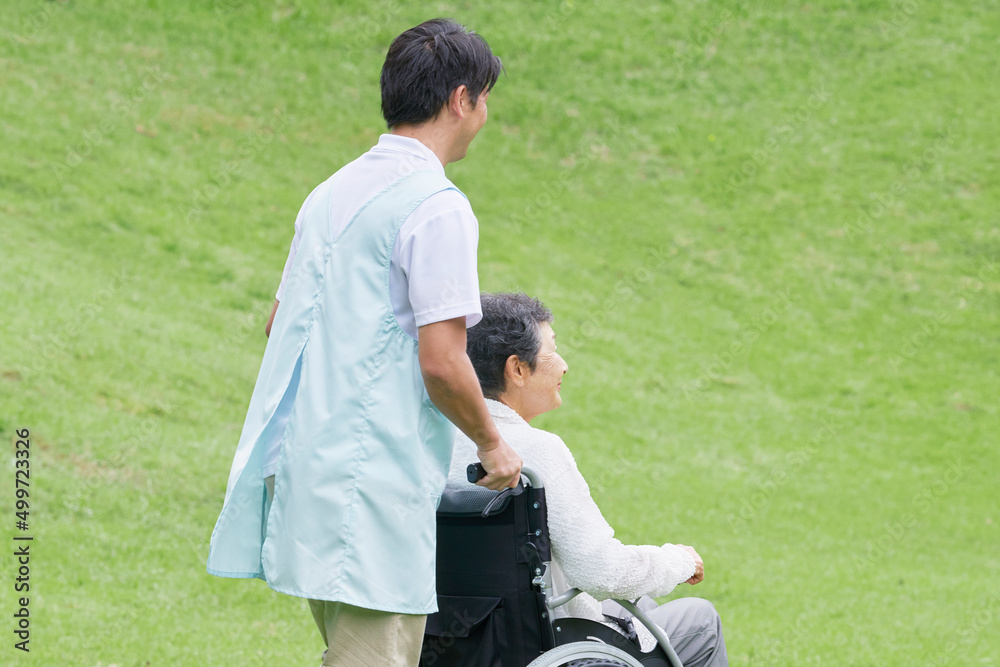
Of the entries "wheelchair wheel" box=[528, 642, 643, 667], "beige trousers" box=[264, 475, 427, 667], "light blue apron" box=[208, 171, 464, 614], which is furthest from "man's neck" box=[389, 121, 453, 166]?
"wheelchair wheel" box=[528, 642, 643, 667]

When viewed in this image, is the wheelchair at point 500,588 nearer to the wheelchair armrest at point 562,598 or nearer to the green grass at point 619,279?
the wheelchair armrest at point 562,598

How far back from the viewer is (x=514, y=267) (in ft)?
37.4

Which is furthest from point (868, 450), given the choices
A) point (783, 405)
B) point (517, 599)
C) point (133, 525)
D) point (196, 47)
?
point (196, 47)

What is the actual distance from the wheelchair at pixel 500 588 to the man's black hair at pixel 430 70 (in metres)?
0.76

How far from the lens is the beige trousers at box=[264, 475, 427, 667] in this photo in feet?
6.19

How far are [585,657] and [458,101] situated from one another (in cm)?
117

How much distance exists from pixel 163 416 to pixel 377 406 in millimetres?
5506

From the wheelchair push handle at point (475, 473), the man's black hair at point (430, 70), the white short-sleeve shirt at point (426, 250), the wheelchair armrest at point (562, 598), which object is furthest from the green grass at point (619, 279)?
the man's black hair at point (430, 70)

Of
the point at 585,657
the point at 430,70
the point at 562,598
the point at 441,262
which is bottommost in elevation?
the point at 585,657

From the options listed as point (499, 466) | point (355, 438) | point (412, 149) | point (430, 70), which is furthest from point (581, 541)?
point (430, 70)

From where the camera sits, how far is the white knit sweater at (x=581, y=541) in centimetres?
219

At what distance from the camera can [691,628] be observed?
2.55m

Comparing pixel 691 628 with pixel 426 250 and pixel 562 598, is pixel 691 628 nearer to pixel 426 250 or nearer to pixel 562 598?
pixel 562 598

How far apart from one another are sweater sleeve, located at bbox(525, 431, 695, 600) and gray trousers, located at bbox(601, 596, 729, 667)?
0.33 metres
